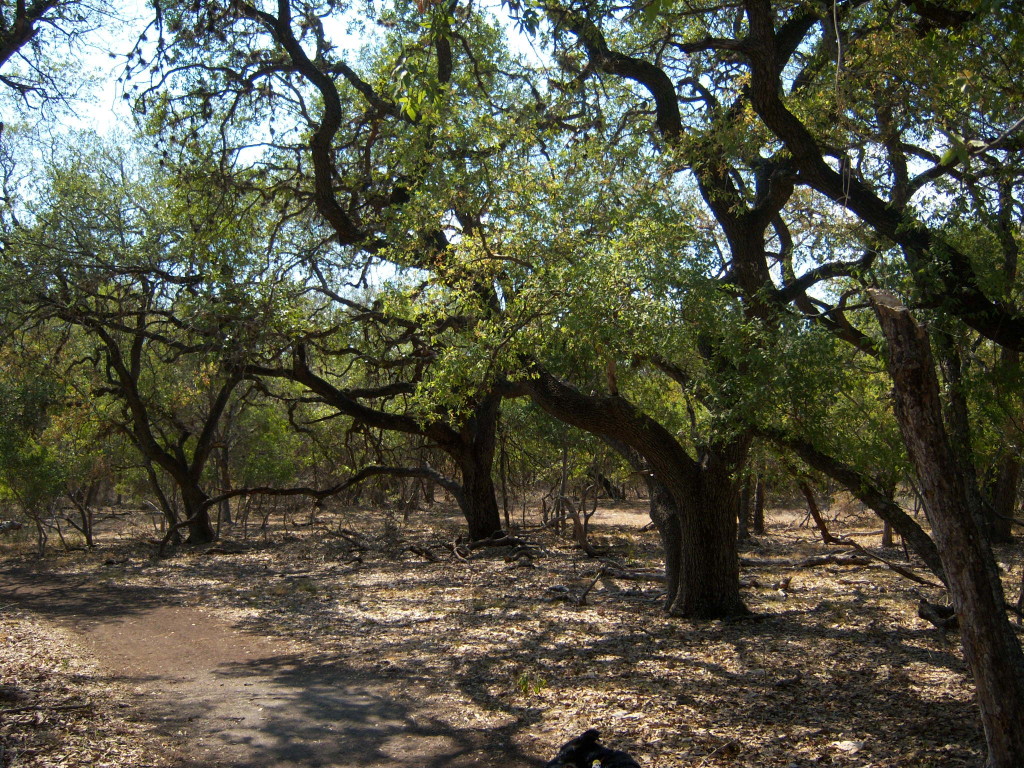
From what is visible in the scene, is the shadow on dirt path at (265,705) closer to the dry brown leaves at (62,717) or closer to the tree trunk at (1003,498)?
the dry brown leaves at (62,717)

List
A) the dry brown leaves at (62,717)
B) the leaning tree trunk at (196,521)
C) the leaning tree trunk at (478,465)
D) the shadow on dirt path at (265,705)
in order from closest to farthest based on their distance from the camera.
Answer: the dry brown leaves at (62,717)
the shadow on dirt path at (265,705)
the leaning tree trunk at (478,465)
the leaning tree trunk at (196,521)

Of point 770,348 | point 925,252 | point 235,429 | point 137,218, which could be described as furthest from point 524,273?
point 235,429

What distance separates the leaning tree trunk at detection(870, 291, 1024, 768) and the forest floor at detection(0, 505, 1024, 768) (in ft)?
3.97

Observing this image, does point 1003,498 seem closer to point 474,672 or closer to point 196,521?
point 474,672

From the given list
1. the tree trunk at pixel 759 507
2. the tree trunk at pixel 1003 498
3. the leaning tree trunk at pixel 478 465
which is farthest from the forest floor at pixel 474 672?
the tree trunk at pixel 759 507

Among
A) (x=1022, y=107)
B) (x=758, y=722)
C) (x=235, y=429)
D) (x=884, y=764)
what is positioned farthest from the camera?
(x=235, y=429)

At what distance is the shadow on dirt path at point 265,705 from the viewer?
18.8 ft

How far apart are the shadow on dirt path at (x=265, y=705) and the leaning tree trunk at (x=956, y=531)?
2816 mm

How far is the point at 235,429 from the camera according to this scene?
89.7 feet

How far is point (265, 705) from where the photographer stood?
22.9 feet

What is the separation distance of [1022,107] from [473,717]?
6.81m

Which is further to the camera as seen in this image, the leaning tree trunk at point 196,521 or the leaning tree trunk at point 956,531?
the leaning tree trunk at point 196,521

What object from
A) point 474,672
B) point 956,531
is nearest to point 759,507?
point 474,672

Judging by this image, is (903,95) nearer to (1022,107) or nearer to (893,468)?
(1022,107)
